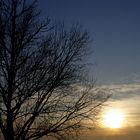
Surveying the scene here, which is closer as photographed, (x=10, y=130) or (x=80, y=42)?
(x=10, y=130)

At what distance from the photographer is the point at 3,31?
81.0 feet

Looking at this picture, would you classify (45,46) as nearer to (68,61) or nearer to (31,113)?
(68,61)

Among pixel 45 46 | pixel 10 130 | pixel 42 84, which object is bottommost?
pixel 10 130

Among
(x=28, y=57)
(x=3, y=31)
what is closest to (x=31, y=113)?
(x=28, y=57)

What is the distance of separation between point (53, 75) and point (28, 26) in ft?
9.76

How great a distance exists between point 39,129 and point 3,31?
5.50 m

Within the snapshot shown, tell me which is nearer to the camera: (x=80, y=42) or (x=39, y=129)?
(x=39, y=129)

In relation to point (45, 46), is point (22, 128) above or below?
below

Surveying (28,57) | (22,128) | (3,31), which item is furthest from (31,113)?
(3,31)

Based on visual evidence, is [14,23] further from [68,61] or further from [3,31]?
[68,61]

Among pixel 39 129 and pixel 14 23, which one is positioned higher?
pixel 14 23

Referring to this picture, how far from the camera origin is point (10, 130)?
Result: 79.5 feet

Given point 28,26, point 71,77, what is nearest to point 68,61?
point 71,77

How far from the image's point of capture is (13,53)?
81.0 ft
